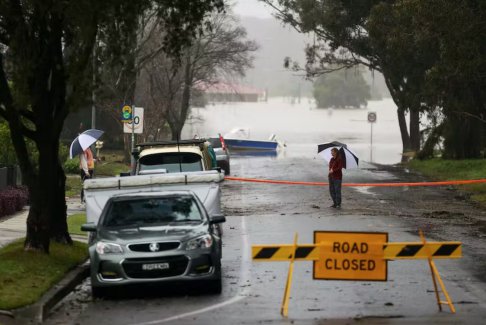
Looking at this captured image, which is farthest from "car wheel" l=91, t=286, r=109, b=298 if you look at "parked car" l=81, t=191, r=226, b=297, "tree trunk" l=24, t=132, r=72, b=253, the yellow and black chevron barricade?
the yellow and black chevron barricade

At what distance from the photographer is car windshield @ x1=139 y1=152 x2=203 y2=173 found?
77.1 ft

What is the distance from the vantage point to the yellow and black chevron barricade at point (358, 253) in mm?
13117

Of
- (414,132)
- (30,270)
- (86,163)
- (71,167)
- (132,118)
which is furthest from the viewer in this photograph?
(414,132)

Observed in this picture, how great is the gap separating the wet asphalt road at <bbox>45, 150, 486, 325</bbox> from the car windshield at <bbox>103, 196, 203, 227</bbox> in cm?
104

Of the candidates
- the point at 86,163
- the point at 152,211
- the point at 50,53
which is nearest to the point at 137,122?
the point at 86,163

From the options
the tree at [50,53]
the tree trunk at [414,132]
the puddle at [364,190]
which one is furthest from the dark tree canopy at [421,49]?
the tree at [50,53]

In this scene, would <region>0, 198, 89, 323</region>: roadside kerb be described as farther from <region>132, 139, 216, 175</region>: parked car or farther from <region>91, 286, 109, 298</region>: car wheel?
<region>132, 139, 216, 175</region>: parked car

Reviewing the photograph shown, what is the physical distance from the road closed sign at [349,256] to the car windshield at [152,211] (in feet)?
8.24

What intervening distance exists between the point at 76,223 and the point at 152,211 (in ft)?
28.8

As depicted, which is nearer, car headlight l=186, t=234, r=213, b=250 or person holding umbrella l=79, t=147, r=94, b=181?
car headlight l=186, t=234, r=213, b=250

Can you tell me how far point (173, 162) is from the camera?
23656 millimetres

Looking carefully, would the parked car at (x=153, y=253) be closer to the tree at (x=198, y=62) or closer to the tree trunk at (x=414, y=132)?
the tree at (x=198, y=62)

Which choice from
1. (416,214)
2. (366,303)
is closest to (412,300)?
(366,303)

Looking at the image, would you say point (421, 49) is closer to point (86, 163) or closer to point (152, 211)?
point (86, 163)
